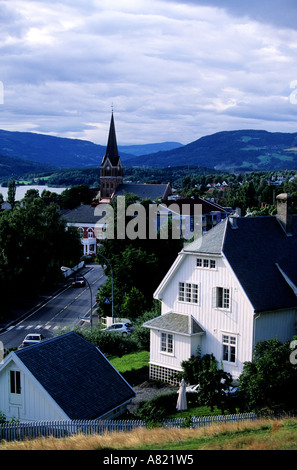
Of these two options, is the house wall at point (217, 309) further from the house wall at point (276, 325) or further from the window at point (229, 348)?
the house wall at point (276, 325)

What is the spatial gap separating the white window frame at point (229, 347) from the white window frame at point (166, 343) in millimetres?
3208

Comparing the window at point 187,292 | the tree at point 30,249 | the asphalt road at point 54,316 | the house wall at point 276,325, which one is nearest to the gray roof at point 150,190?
the tree at point 30,249

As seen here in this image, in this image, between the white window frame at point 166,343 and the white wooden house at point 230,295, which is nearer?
the white wooden house at point 230,295

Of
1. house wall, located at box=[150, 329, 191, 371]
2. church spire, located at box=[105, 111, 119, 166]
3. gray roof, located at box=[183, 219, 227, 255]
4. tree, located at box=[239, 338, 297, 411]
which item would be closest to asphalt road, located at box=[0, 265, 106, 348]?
house wall, located at box=[150, 329, 191, 371]

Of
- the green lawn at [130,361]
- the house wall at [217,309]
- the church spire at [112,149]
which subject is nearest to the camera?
the house wall at [217,309]

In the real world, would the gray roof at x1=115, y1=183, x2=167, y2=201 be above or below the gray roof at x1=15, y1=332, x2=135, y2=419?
above

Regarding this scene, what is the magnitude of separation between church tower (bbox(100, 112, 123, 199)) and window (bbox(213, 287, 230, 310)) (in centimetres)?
12395

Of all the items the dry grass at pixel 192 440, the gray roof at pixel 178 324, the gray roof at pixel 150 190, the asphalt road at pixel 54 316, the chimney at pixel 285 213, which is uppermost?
the gray roof at pixel 150 190

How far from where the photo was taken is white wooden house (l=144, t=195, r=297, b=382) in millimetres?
28078

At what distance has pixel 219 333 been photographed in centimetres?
2906

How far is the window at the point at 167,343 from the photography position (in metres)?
30.5

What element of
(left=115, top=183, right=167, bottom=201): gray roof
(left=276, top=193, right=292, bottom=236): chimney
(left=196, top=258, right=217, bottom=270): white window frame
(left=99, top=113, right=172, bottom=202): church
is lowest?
(left=196, top=258, right=217, bottom=270): white window frame

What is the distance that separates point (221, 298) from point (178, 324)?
2984mm

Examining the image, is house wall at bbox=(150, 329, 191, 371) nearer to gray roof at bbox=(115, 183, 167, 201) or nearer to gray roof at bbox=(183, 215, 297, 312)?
gray roof at bbox=(183, 215, 297, 312)
